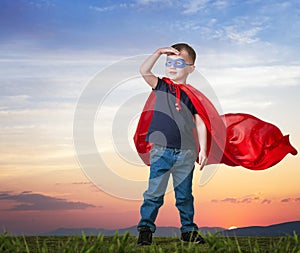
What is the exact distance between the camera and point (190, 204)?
4.79 meters

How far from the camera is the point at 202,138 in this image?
4.77 metres

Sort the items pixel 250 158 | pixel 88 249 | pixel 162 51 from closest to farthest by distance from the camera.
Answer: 1. pixel 88 249
2. pixel 162 51
3. pixel 250 158

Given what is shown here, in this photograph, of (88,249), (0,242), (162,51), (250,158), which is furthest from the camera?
(250,158)

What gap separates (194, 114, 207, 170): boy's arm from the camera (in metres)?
4.74

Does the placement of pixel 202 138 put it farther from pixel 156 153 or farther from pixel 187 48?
pixel 187 48

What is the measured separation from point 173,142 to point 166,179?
0.33 metres

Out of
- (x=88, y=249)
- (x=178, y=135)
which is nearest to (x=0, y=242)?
(x=88, y=249)

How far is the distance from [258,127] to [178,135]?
90cm

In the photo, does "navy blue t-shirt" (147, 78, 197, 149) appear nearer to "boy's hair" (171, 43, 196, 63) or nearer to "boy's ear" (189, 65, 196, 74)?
"boy's ear" (189, 65, 196, 74)

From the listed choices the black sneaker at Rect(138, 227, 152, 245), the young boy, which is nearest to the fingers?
the young boy

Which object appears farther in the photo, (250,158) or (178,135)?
(250,158)

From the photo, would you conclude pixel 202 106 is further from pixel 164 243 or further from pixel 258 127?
pixel 164 243

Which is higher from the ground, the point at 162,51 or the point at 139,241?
the point at 162,51

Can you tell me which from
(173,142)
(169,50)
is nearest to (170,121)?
(173,142)
